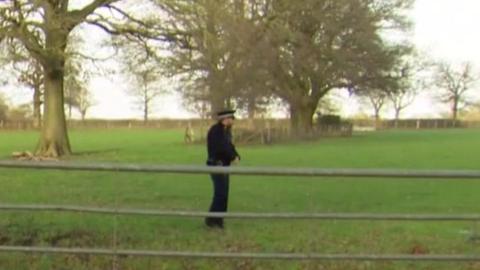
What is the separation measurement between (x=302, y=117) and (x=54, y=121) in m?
25.1

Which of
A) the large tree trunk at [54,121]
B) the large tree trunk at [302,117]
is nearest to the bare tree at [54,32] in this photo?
the large tree trunk at [54,121]

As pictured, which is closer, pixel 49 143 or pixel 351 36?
pixel 49 143

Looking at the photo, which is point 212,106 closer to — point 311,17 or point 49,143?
point 311,17

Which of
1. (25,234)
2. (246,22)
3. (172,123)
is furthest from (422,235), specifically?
(172,123)

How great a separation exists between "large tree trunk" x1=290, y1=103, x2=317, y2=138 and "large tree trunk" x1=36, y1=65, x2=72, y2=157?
23.3m

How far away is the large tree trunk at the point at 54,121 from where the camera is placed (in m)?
27.0

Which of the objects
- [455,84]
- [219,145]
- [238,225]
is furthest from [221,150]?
[455,84]

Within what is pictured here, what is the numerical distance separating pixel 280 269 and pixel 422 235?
10.7ft

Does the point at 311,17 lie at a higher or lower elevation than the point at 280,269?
higher

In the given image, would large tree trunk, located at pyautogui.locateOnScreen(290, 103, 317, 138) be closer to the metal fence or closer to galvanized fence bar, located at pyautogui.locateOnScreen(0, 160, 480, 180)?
the metal fence

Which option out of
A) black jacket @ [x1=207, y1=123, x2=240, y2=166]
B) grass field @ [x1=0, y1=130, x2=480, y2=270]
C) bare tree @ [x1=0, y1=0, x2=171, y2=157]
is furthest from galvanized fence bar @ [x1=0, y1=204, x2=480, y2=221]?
bare tree @ [x1=0, y1=0, x2=171, y2=157]

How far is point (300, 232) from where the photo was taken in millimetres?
7562

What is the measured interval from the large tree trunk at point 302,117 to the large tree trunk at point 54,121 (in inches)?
915

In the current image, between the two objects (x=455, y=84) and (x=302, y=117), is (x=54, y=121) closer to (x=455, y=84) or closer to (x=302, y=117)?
(x=302, y=117)
